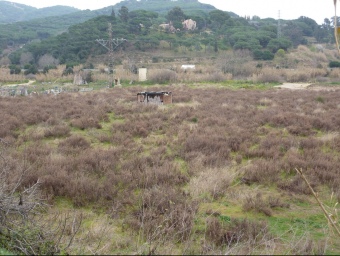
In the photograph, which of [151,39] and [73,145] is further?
[151,39]

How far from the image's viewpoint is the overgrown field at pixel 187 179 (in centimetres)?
473

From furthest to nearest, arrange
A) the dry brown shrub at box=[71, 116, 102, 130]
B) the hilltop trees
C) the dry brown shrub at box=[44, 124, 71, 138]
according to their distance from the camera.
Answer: the hilltop trees, the dry brown shrub at box=[71, 116, 102, 130], the dry brown shrub at box=[44, 124, 71, 138]

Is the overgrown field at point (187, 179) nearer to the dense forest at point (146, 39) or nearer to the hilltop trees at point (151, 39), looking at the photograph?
the dense forest at point (146, 39)

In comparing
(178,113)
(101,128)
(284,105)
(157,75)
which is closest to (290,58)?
(157,75)

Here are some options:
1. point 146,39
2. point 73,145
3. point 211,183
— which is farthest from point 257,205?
point 146,39

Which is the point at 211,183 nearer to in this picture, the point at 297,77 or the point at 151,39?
the point at 297,77

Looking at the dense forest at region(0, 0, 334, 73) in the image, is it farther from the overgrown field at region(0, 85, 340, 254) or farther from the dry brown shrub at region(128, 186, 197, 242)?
the dry brown shrub at region(128, 186, 197, 242)

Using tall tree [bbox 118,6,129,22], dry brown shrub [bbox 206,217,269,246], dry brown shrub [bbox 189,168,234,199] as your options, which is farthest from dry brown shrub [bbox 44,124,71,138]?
tall tree [bbox 118,6,129,22]

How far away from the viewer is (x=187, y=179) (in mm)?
7238

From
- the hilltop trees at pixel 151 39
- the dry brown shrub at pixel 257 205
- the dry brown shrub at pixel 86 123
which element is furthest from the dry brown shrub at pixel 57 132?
the hilltop trees at pixel 151 39

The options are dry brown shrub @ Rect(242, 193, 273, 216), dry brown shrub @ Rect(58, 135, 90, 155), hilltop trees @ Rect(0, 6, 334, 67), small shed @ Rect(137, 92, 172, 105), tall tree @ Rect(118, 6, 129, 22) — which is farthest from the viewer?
tall tree @ Rect(118, 6, 129, 22)

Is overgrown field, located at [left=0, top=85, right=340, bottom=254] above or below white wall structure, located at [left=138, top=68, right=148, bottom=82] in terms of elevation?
below

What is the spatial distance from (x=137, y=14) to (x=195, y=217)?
82.5 m

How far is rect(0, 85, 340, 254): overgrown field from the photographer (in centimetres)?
473
